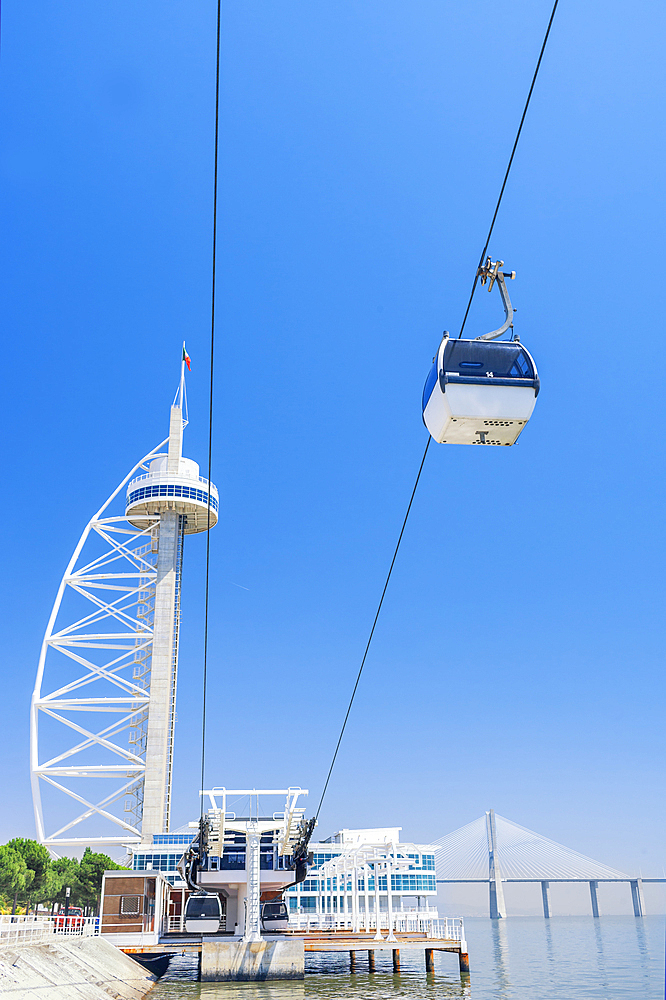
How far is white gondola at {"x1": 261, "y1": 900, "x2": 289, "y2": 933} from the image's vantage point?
2061 inches

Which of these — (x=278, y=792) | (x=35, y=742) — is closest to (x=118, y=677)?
(x=35, y=742)

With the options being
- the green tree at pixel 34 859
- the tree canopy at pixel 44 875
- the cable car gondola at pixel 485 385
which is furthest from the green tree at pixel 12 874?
the cable car gondola at pixel 485 385

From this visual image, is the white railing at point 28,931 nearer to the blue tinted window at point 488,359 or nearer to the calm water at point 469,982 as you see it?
the calm water at point 469,982

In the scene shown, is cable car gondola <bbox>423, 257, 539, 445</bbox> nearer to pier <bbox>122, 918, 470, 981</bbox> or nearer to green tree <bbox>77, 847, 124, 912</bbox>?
pier <bbox>122, 918, 470, 981</bbox>

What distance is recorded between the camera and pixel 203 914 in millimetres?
46469

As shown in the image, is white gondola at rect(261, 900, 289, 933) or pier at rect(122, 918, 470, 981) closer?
pier at rect(122, 918, 470, 981)

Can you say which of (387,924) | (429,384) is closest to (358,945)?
(387,924)

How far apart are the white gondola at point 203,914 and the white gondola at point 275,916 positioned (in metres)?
6.35

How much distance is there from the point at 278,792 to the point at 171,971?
18975 mm

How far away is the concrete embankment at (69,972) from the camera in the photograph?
893 inches

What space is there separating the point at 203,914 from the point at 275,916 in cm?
840

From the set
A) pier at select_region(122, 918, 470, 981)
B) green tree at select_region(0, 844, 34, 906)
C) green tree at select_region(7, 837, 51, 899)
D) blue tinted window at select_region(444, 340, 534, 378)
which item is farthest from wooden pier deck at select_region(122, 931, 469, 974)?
green tree at select_region(7, 837, 51, 899)

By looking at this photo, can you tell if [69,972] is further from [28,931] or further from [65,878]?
[65,878]

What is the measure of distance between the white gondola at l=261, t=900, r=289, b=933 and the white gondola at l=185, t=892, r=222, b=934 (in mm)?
6348
